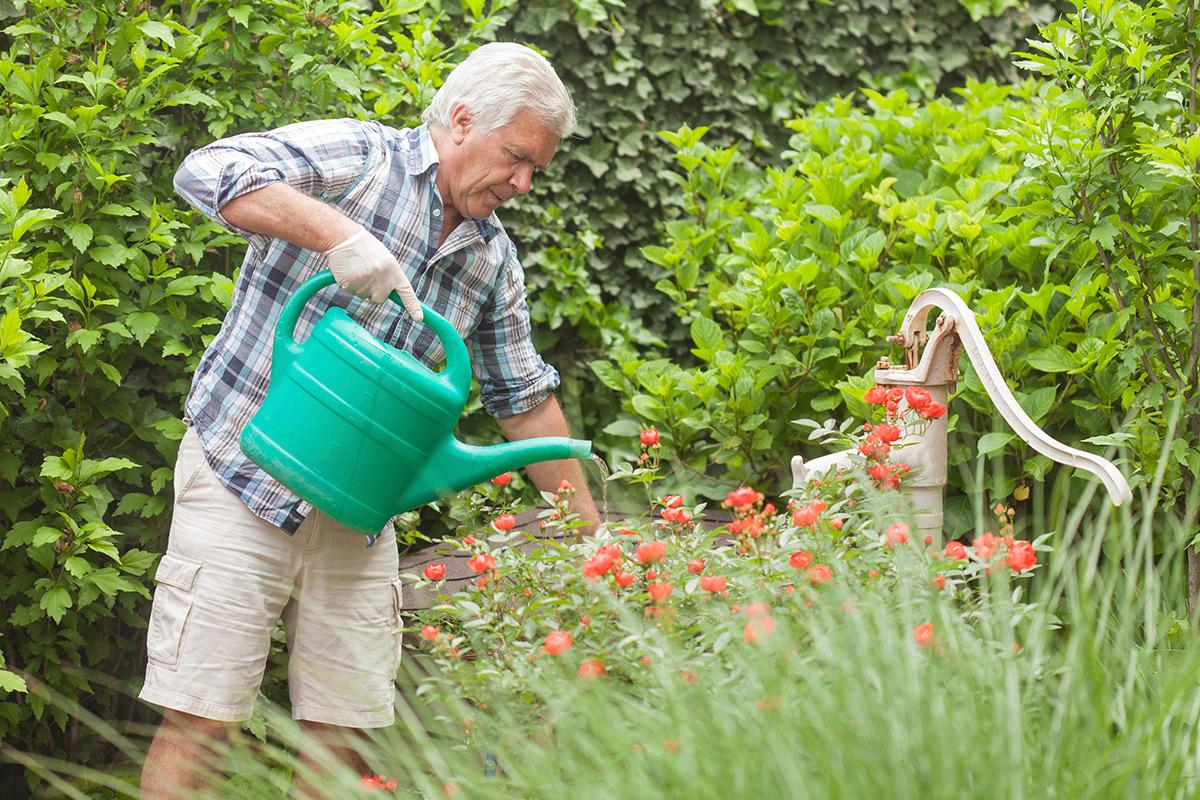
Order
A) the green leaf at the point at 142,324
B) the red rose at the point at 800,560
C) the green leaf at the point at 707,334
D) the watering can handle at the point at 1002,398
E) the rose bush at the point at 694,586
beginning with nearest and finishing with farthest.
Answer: the rose bush at the point at 694,586 → the red rose at the point at 800,560 → the watering can handle at the point at 1002,398 → the green leaf at the point at 142,324 → the green leaf at the point at 707,334

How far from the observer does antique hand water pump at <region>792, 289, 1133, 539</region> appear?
2232mm

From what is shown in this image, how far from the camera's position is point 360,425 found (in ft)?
6.89

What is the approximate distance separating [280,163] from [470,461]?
640 mm

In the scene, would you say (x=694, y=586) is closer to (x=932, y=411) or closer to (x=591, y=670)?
(x=591, y=670)

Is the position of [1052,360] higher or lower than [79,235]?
lower

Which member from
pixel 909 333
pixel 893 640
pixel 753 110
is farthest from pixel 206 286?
pixel 753 110

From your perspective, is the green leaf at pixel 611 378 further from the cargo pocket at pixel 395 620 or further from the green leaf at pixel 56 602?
the green leaf at pixel 56 602

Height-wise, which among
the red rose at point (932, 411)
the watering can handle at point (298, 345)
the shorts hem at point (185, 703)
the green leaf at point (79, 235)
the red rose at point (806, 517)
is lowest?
the shorts hem at point (185, 703)

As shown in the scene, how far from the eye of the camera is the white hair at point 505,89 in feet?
7.69

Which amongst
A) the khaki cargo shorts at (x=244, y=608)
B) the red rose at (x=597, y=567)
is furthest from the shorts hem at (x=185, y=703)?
the red rose at (x=597, y=567)

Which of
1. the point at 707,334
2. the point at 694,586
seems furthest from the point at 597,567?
the point at 707,334

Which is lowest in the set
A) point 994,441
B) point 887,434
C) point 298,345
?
point 994,441

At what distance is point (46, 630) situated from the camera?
9.36 ft

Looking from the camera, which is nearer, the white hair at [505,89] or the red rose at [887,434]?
the red rose at [887,434]
